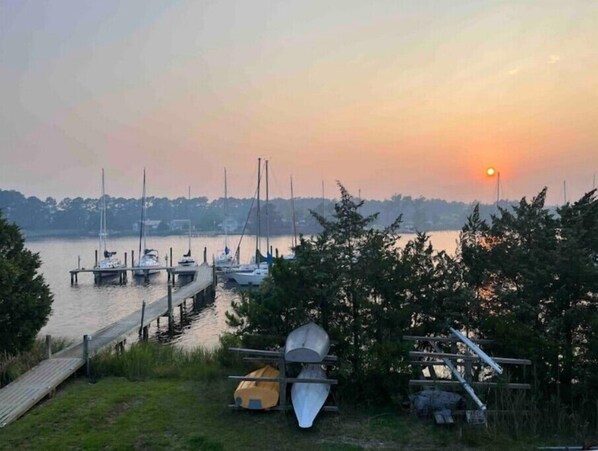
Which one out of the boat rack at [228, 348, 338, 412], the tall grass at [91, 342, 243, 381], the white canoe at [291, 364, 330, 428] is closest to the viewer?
the white canoe at [291, 364, 330, 428]

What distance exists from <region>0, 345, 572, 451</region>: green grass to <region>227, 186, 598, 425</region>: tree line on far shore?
1075 millimetres

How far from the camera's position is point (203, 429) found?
793 centimetres

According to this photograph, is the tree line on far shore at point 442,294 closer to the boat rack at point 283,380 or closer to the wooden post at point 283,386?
the boat rack at point 283,380

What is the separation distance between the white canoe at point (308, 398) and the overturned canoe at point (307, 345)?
0.53 metres

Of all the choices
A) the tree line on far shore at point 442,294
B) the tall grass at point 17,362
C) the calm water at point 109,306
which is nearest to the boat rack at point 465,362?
the tree line on far shore at point 442,294

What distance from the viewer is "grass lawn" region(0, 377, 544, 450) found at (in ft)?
24.0

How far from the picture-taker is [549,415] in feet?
25.4

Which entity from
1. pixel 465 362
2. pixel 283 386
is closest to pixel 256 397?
pixel 283 386

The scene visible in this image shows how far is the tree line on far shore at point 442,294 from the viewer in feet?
27.7

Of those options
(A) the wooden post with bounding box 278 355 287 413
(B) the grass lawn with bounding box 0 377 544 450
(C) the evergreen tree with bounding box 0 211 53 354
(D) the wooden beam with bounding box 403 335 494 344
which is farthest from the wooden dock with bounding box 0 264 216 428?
(D) the wooden beam with bounding box 403 335 494 344

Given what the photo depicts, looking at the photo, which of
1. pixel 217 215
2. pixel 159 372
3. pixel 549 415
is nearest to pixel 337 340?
pixel 549 415

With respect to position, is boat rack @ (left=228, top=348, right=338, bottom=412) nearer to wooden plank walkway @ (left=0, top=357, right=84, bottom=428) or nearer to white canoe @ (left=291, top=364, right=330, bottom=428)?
white canoe @ (left=291, top=364, right=330, bottom=428)

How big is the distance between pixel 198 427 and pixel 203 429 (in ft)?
0.44

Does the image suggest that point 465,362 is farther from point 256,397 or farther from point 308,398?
point 256,397
